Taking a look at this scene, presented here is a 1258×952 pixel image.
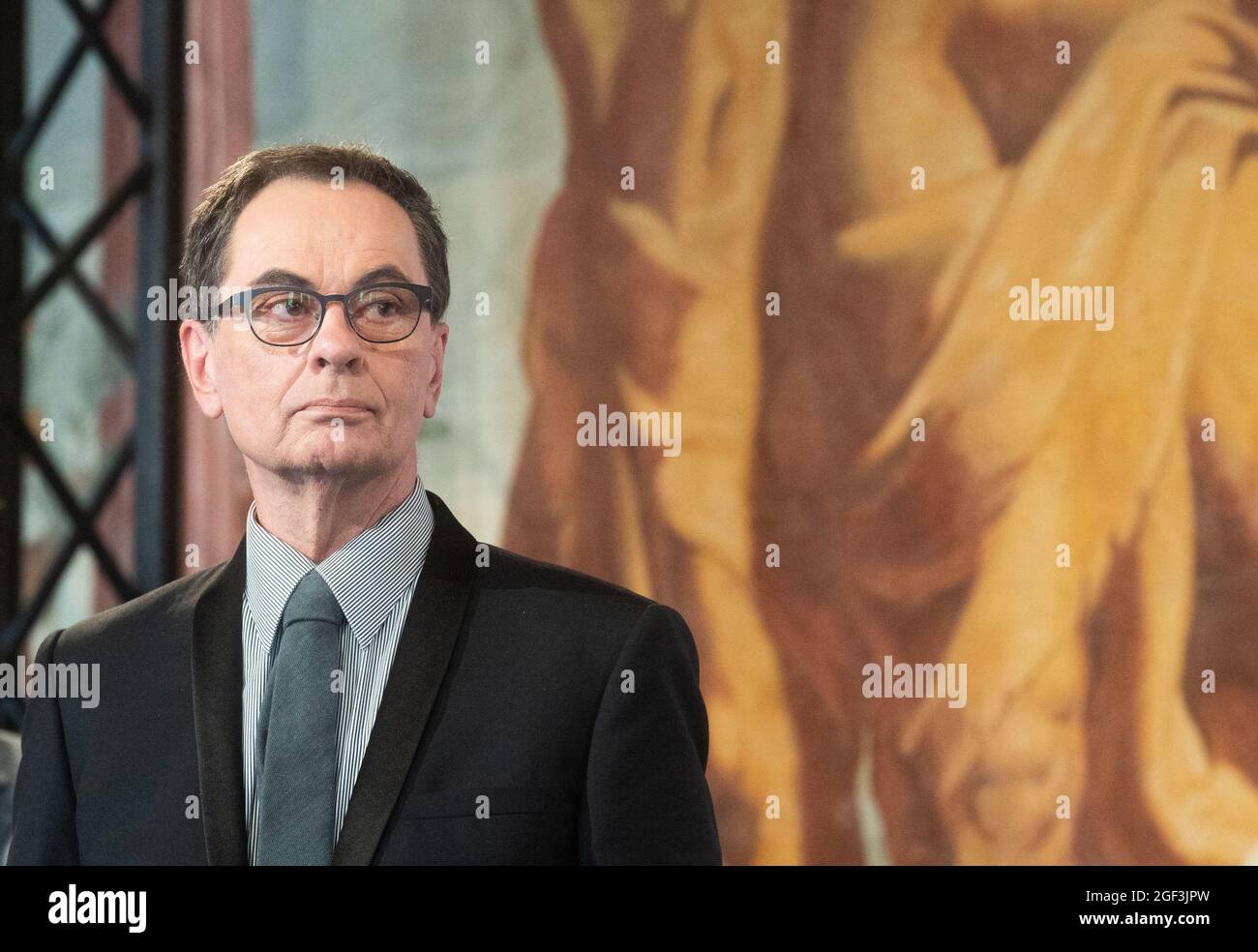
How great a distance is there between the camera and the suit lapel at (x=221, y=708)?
1.38m

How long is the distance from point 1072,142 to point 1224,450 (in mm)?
719

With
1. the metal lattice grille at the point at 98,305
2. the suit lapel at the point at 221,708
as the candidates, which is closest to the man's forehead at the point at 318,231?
the suit lapel at the point at 221,708

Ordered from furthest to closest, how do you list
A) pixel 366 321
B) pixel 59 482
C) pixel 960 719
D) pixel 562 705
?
pixel 960 719 → pixel 59 482 → pixel 366 321 → pixel 562 705

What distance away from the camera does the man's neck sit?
150cm

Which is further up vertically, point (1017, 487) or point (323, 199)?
point (323, 199)

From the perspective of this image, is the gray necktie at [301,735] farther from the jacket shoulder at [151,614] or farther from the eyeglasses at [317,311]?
the eyeglasses at [317,311]

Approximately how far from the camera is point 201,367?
1621mm

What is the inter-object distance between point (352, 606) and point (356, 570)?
0.04m

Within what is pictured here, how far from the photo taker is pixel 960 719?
8.70 feet

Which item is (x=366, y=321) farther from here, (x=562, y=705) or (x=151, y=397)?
(x=151, y=397)

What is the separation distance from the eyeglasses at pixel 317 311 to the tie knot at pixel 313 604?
28 cm
